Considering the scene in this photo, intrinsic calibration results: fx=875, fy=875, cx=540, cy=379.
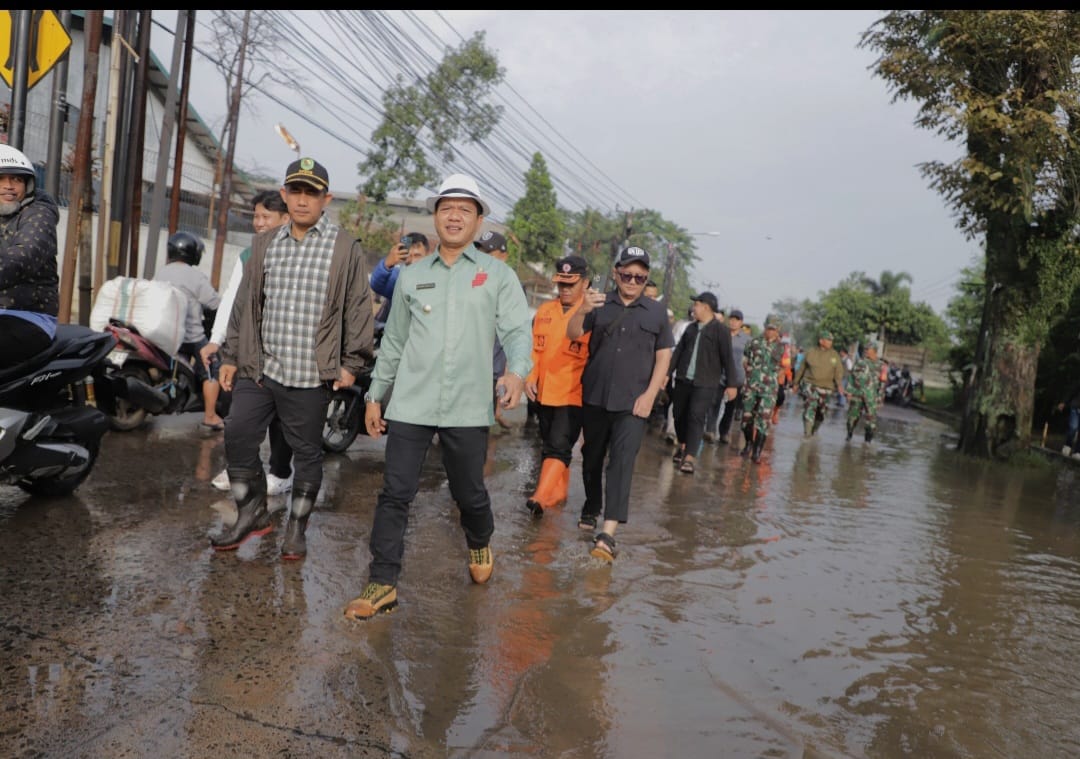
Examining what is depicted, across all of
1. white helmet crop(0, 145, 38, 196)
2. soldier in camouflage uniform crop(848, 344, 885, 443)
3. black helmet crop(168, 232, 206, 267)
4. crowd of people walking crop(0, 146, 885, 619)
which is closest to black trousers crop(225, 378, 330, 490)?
crowd of people walking crop(0, 146, 885, 619)

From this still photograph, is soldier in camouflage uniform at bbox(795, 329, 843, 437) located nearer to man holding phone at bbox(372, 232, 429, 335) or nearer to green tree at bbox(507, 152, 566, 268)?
man holding phone at bbox(372, 232, 429, 335)

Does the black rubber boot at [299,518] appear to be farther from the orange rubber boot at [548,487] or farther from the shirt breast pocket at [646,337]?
the shirt breast pocket at [646,337]

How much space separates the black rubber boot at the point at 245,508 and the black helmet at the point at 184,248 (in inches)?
134

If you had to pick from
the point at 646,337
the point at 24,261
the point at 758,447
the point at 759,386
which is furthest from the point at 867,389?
the point at 24,261

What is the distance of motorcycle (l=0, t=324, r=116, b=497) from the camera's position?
4617mm

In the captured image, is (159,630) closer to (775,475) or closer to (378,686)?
(378,686)

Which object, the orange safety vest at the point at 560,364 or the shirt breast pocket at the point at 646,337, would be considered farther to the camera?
the orange safety vest at the point at 560,364

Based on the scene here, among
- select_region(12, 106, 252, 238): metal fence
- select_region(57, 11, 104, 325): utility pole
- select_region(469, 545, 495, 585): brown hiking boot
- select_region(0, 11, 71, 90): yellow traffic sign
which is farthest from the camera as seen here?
select_region(12, 106, 252, 238): metal fence

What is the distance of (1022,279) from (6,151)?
1602 centimetres

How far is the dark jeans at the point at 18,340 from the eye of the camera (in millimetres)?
4477

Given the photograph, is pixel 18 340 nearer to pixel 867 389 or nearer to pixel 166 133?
pixel 166 133

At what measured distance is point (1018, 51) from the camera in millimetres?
13812

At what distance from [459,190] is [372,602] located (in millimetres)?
1970

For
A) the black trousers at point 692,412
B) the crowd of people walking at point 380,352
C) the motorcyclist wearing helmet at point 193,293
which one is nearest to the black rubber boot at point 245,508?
the crowd of people walking at point 380,352
